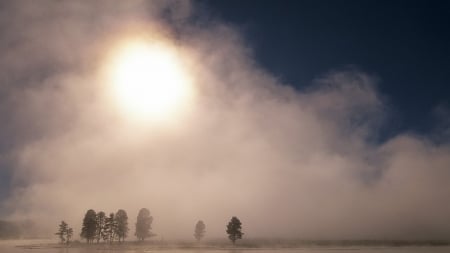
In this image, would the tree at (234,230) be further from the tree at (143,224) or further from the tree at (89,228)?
the tree at (89,228)

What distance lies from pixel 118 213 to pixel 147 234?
16649 mm

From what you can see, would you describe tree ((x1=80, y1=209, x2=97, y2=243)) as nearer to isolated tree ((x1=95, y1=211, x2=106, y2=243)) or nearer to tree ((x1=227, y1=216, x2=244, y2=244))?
isolated tree ((x1=95, y1=211, x2=106, y2=243))

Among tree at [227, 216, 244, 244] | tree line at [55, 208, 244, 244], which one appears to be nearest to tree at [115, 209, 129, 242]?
tree line at [55, 208, 244, 244]

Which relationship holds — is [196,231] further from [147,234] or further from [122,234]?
[122,234]

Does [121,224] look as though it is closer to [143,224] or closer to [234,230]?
[143,224]

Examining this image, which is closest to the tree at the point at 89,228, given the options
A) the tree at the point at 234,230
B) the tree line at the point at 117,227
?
the tree line at the point at 117,227

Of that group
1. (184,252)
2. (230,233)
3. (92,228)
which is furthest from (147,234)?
(184,252)

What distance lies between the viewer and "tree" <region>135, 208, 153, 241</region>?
159750mm

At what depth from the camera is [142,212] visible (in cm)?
16425

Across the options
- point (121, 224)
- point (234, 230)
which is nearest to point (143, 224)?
point (121, 224)

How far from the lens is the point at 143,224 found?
161m

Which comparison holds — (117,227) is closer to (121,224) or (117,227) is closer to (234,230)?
(121,224)

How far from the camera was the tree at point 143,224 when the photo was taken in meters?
160

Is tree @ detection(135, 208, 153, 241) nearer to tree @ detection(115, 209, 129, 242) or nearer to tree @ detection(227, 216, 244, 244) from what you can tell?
tree @ detection(115, 209, 129, 242)
